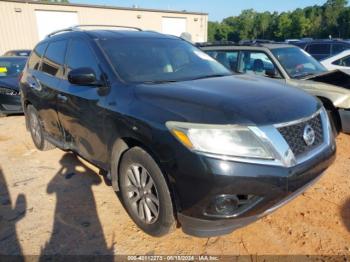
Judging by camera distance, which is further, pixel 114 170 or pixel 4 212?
pixel 4 212

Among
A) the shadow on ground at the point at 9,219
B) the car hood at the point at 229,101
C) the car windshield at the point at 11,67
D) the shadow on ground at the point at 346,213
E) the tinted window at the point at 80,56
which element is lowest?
the shadow on ground at the point at 9,219

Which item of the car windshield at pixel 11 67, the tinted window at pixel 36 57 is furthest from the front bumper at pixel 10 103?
the tinted window at pixel 36 57

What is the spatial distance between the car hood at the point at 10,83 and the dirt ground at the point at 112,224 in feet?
12.7

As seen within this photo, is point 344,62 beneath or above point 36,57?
beneath

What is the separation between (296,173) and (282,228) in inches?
32.0

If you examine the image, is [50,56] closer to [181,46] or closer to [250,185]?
[181,46]

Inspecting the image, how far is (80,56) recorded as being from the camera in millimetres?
3625

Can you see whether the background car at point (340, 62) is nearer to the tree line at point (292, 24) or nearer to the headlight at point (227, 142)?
the headlight at point (227, 142)

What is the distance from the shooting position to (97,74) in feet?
10.6

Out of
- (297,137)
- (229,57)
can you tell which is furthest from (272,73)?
(297,137)

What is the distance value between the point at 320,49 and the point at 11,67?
29.0ft

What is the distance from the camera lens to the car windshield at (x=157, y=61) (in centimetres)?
319

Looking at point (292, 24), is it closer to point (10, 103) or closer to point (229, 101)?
point (10, 103)

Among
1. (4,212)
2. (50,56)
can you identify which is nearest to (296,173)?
(4,212)
